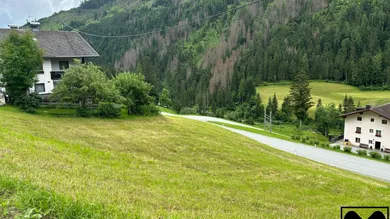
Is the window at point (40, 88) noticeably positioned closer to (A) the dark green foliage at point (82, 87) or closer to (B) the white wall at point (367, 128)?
(A) the dark green foliage at point (82, 87)

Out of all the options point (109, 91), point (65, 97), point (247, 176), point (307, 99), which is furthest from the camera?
point (307, 99)

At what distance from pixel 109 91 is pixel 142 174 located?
18427 millimetres

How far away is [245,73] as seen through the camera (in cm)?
12888

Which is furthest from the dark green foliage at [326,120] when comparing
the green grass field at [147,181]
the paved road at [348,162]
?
the green grass field at [147,181]

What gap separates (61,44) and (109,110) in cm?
1254

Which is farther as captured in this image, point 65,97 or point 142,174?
point 65,97

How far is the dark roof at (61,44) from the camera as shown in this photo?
1371 inches

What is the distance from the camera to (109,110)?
3053 centimetres

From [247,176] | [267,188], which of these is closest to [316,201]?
[267,188]

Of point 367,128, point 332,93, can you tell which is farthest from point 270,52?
point 367,128

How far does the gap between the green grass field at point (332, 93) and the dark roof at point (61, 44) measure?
68907mm

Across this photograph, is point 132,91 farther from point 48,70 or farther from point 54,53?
point 48,70

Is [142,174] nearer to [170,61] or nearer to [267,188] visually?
[267,188]

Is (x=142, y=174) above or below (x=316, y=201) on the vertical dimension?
above
